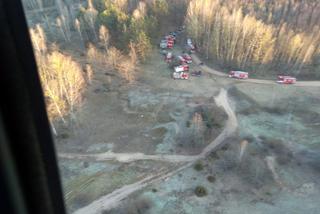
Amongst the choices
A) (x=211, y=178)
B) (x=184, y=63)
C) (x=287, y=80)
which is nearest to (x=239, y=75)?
(x=287, y=80)

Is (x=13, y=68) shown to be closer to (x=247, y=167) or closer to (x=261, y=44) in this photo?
(x=247, y=167)

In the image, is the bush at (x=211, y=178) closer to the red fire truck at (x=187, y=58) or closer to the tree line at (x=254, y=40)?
the tree line at (x=254, y=40)

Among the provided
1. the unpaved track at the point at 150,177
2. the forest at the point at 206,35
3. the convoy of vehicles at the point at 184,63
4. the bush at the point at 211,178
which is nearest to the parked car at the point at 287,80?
the convoy of vehicles at the point at 184,63

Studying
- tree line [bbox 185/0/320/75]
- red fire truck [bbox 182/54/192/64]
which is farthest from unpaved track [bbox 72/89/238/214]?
red fire truck [bbox 182/54/192/64]

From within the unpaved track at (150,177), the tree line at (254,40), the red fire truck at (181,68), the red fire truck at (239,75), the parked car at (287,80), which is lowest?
the unpaved track at (150,177)

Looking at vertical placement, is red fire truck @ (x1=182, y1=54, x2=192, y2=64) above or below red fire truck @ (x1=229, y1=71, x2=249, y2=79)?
above

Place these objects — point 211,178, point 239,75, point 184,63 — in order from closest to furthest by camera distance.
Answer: point 211,178 < point 239,75 < point 184,63

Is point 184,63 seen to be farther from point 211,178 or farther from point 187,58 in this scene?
point 211,178

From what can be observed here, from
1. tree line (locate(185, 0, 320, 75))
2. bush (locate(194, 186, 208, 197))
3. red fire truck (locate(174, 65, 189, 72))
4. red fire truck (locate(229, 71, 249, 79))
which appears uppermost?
tree line (locate(185, 0, 320, 75))

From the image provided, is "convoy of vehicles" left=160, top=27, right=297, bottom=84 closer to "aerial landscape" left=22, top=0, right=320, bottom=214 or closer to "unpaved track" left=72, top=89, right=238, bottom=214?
"aerial landscape" left=22, top=0, right=320, bottom=214
